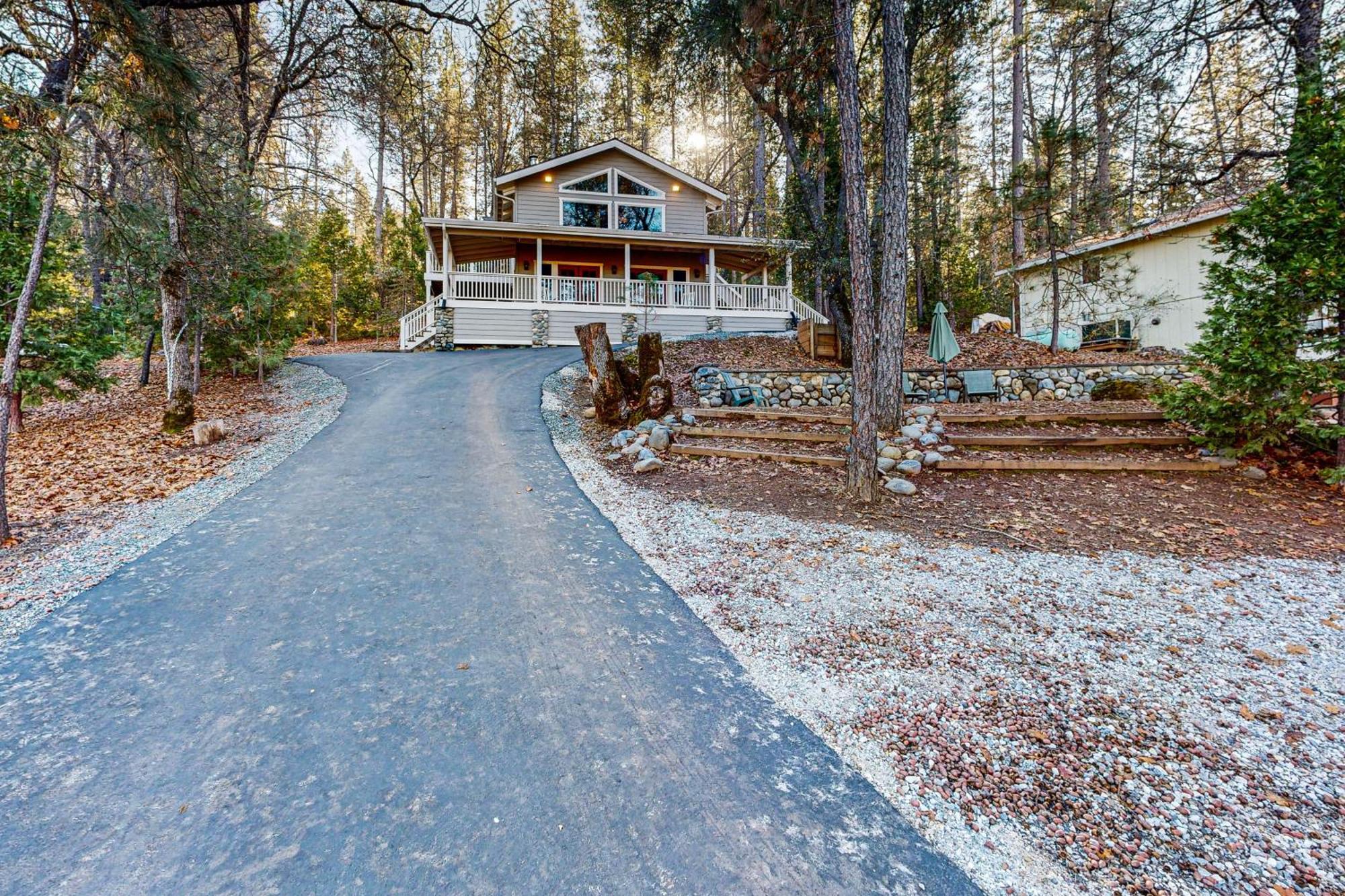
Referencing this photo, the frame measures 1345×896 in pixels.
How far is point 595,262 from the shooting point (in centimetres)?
2005

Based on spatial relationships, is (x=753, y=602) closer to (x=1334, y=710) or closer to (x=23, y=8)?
(x=1334, y=710)

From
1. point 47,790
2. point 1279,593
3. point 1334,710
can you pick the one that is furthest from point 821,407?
point 47,790

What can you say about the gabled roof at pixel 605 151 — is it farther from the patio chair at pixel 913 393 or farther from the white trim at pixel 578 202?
the patio chair at pixel 913 393

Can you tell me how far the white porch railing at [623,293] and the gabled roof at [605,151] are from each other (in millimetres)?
3572

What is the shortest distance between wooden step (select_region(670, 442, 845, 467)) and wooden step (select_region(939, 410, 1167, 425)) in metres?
2.05

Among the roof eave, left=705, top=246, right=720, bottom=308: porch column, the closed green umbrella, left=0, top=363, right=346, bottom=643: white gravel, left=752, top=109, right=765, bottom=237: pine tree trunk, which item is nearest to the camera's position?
left=0, top=363, right=346, bottom=643: white gravel

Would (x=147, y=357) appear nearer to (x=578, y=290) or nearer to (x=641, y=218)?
(x=578, y=290)

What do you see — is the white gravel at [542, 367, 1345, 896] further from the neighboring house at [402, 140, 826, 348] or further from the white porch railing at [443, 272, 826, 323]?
the white porch railing at [443, 272, 826, 323]

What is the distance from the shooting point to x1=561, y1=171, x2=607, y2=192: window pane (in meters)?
18.9

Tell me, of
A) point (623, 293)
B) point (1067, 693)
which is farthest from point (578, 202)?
point (1067, 693)

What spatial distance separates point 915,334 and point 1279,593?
1202 centimetres

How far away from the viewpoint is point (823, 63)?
9.92m

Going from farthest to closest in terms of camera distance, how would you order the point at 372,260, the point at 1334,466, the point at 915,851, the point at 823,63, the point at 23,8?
1. the point at 372,260
2. the point at 823,63
3. the point at 1334,466
4. the point at 23,8
5. the point at 915,851

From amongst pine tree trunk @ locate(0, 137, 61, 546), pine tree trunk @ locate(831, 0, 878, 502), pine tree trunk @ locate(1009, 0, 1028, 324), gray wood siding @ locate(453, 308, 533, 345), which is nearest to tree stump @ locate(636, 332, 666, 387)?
pine tree trunk @ locate(831, 0, 878, 502)
